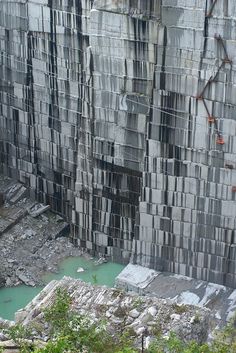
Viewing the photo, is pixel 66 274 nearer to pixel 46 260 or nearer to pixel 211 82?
pixel 46 260

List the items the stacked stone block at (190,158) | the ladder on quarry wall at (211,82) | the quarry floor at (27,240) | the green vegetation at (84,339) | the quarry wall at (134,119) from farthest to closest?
the quarry floor at (27,240)
the quarry wall at (134,119)
the stacked stone block at (190,158)
the ladder on quarry wall at (211,82)
the green vegetation at (84,339)

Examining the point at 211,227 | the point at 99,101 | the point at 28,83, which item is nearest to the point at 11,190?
the point at 28,83

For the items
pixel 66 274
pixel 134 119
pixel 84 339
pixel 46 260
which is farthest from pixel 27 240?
pixel 84 339

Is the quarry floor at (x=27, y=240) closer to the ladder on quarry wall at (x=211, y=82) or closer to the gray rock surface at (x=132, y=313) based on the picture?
the gray rock surface at (x=132, y=313)

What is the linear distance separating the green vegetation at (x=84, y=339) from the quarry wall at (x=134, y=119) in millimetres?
5567

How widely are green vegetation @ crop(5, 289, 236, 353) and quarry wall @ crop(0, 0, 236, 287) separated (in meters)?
5.57

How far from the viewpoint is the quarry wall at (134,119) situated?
19.9 meters

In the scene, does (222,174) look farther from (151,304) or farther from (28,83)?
(28,83)

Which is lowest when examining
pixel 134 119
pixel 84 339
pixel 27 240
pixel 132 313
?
pixel 27 240

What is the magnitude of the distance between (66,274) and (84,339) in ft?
28.6

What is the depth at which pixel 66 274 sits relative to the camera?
22.8 m

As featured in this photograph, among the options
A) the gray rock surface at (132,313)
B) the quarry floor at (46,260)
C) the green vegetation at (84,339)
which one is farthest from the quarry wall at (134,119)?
the green vegetation at (84,339)

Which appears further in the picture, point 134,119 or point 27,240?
point 27,240

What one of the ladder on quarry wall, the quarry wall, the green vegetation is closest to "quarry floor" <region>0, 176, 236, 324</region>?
the quarry wall
